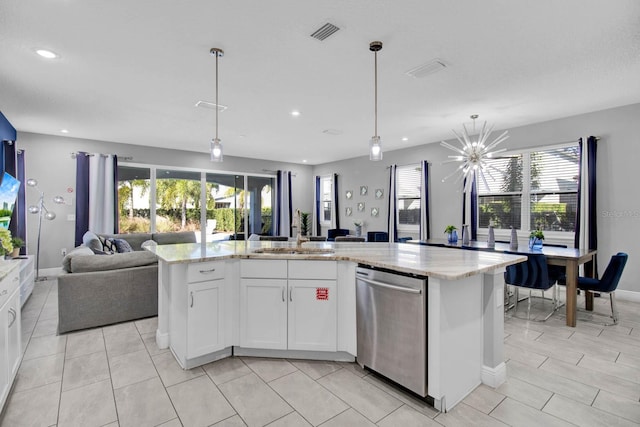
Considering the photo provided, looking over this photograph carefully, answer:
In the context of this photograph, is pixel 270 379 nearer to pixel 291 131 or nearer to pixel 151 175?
pixel 291 131

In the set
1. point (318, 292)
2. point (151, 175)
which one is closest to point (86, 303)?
point (318, 292)

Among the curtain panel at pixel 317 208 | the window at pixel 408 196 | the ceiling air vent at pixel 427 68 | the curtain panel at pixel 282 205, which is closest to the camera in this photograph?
the ceiling air vent at pixel 427 68

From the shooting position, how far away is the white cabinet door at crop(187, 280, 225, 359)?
2.48 m

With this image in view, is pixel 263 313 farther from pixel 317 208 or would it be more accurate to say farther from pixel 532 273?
pixel 317 208

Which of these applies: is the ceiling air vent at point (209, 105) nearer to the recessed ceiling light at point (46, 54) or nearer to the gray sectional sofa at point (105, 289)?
the recessed ceiling light at point (46, 54)

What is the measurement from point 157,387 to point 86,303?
67.8 inches

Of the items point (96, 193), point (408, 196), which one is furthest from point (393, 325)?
point (96, 193)

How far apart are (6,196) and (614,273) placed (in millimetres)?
7381

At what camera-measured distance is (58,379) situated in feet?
7.77

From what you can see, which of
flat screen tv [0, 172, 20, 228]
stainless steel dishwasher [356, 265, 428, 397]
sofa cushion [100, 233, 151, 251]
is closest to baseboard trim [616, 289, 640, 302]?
stainless steel dishwasher [356, 265, 428, 397]

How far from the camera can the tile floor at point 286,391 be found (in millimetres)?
1920

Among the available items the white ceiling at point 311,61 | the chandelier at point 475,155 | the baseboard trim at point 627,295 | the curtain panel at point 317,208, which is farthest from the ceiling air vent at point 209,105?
the baseboard trim at point 627,295

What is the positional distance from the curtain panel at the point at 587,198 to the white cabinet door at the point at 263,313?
456cm

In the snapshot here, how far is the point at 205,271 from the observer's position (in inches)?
99.8
